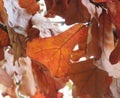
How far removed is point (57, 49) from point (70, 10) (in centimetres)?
5

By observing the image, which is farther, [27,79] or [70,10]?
[27,79]

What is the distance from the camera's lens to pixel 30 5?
42 centimetres

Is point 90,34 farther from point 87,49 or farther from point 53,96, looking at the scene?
point 53,96

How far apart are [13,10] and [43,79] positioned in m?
0.11

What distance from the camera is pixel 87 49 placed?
399 millimetres

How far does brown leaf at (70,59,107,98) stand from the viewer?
1.39ft

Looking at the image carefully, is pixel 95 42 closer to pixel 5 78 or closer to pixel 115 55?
pixel 115 55

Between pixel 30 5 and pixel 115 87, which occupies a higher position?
pixel 30 5

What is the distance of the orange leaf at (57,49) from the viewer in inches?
15.8

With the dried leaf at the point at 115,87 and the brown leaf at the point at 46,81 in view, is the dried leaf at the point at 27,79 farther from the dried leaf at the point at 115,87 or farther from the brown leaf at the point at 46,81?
the dried leaf at the point at 115,87

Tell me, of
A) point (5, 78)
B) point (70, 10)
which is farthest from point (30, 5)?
point (5, 78)

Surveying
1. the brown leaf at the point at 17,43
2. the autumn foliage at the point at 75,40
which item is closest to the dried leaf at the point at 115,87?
the autumn foliage at the point at 75,40

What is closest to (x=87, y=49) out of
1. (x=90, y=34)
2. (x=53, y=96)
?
(x=90, y=34)

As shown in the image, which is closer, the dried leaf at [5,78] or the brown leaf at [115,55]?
the brown leaf at [115,55]
